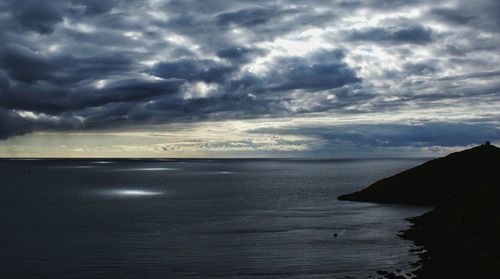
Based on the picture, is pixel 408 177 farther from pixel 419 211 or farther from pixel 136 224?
pixel 136 224

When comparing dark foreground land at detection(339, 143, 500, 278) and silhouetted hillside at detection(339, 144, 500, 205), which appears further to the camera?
silhouetted hillside at detection(339, 144, 500, 205)

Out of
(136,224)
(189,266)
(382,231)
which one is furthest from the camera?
(136,224)

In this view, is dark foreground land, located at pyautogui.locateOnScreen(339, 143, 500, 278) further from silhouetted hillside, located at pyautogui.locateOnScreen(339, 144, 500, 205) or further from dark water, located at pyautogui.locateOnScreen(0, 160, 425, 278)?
dark water, located at pyautogui.locateOnScreen(0, 160, 425, 278)

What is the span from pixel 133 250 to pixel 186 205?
69799mm

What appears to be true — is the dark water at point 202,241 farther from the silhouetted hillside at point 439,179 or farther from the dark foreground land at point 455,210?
the silhouetted hillside at point 439,179

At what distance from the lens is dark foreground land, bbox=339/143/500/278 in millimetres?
60659

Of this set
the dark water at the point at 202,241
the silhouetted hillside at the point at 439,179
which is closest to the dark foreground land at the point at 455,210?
the silhouetted hillside at the point at 439,179

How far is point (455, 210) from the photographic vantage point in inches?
3602

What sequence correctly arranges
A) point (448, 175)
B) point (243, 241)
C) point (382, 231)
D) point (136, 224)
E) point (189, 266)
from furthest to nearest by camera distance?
point (448, 175), point (136, 224), point (382, 231), point (243, 241), point (189, 266)

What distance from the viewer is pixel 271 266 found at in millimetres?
64938

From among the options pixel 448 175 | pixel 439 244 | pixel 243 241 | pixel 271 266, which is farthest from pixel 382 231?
pixel 448 175

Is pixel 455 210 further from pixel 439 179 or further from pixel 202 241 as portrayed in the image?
pixel 439 179

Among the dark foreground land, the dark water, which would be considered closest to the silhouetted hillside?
the dark foreground land

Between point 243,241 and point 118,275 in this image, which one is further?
point 243,241
